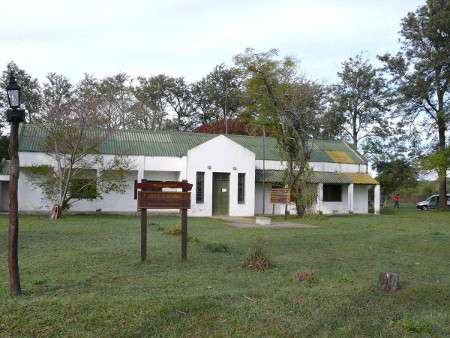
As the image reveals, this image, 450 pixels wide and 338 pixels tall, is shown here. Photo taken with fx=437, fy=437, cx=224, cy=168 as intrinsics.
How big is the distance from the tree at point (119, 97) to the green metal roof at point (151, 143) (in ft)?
A: 20.3

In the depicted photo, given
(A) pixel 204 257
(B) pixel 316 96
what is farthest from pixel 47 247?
(B) pixel 316 96

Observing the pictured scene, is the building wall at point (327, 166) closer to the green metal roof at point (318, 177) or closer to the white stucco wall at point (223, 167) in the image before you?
the green metal roof at point (318, 177)

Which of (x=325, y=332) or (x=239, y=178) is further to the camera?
(x=239, y=178)

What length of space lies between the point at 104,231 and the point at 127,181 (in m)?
12.5

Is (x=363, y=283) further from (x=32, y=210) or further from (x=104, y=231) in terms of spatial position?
(x=32, y=210)

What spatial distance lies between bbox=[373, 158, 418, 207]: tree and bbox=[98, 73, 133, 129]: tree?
87.1 feet

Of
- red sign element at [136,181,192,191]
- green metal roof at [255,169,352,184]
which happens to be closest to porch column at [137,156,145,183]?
green metal roof at [255,169,352,184]

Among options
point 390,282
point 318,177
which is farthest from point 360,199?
point 390,282

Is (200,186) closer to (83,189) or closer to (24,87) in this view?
(83,189)

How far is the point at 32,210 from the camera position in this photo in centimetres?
2577

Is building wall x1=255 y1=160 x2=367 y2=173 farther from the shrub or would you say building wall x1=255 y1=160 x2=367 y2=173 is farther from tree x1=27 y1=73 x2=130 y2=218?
the shrub

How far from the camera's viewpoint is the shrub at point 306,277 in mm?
7305

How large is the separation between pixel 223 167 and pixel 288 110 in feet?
18.6

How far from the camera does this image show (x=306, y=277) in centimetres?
739
